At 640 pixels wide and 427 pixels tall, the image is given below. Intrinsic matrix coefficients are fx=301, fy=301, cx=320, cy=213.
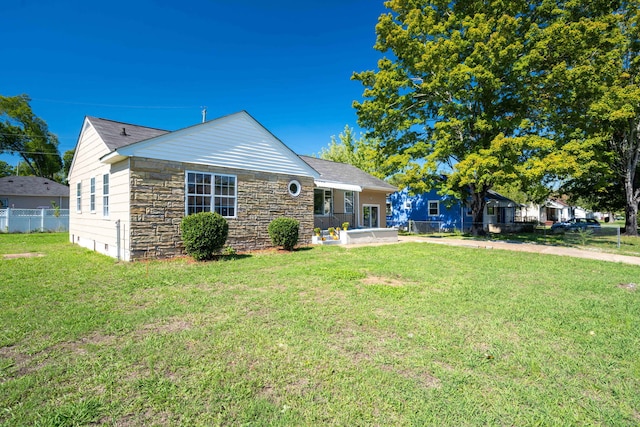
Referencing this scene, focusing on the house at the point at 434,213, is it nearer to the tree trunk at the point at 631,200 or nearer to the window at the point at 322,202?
the tree trunk at the point at 631,200

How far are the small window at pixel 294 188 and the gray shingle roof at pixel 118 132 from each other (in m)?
5.45

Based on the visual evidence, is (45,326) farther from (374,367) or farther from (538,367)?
(538,367)

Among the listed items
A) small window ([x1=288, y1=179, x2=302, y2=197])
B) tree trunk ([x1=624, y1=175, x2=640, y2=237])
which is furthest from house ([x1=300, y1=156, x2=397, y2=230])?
tree trunk ([x1=624, y1=175, x2=640, y2=237])

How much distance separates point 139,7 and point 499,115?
19150mm

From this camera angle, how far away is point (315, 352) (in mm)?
3443

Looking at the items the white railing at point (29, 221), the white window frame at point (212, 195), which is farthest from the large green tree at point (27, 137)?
the white window frame at point (212, 195)

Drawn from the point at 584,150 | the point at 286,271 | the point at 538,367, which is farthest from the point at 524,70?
the point at 538,367

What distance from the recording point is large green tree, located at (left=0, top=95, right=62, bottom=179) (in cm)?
3666

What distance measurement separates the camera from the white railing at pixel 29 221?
19.5m

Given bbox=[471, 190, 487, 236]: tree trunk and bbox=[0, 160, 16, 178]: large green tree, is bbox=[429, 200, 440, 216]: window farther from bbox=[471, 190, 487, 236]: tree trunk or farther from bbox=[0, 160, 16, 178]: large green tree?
bbox=[0, 160, 16, 178]: large green tree

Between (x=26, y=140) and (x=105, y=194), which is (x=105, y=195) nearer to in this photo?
(x=105, y=194)

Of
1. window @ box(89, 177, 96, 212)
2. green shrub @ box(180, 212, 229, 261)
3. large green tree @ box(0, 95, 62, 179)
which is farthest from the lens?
large green tree @ box(0, 95, 62, 179)

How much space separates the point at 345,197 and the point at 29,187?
31112 millimetres

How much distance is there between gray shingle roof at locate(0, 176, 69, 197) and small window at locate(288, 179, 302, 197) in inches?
1139
